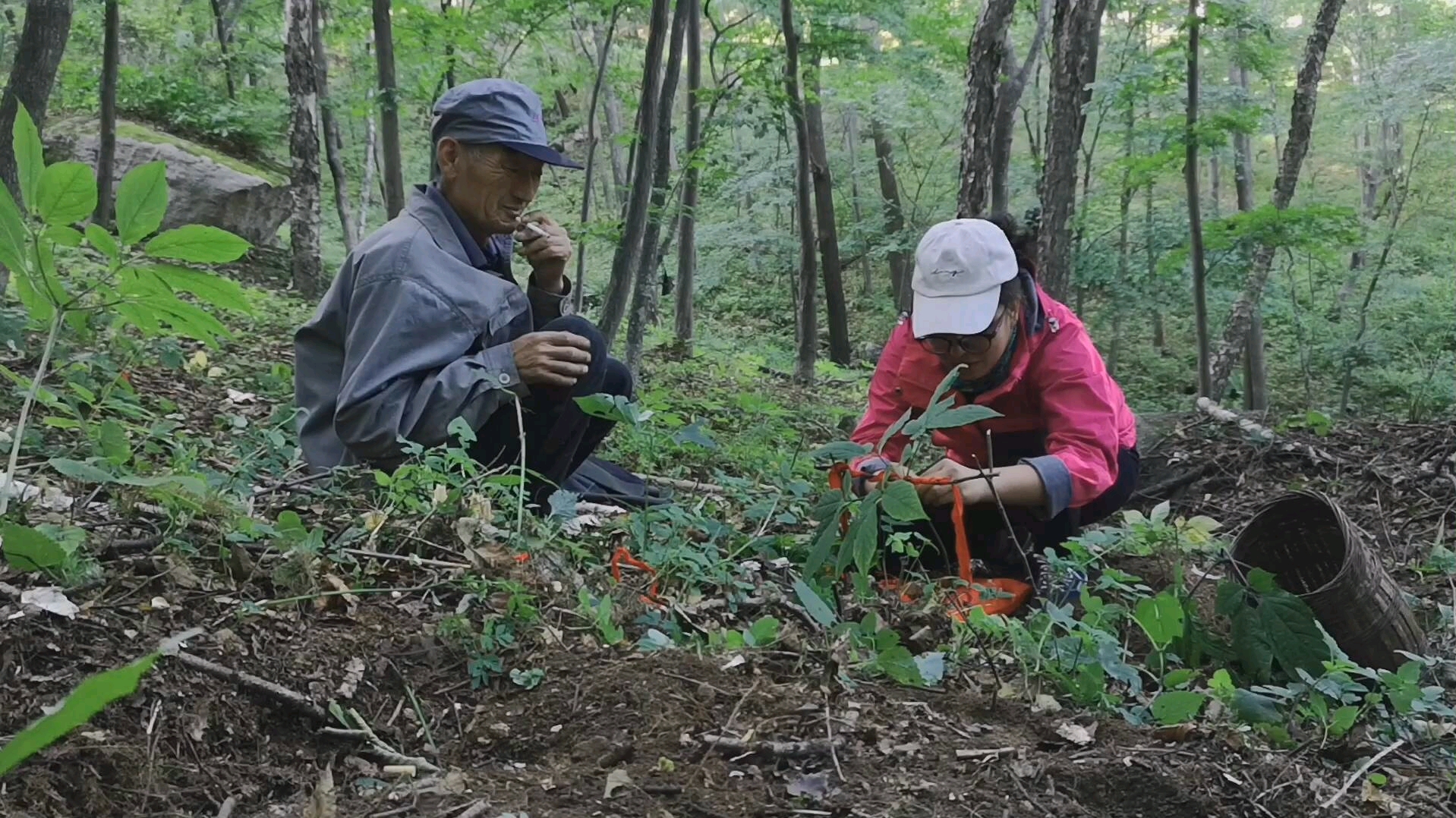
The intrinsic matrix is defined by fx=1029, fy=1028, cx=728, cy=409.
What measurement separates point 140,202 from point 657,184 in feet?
19.2

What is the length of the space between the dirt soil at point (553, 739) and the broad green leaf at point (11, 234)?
629mm

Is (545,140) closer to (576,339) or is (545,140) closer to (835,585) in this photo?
(576,339)

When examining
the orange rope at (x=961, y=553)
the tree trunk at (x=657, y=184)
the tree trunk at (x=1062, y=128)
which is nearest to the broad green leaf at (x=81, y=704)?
the orange rope at (x=961, y=553)

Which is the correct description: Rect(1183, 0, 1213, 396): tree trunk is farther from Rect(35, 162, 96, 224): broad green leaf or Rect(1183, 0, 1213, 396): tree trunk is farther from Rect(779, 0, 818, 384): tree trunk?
Rect(35, 162, 96, 224): broad green leaf

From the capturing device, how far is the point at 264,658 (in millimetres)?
1872

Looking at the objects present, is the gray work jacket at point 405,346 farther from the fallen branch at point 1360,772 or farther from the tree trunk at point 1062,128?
the tree trunk at point 1062,128

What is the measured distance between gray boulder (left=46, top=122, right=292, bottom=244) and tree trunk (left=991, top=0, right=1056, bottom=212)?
8451 mm

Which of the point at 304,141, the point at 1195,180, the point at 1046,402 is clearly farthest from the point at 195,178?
the point at 1046,402

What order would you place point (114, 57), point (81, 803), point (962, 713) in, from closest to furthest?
point (81, 803) → point (962, 713) → point (114, 57)

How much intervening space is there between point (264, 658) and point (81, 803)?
43 cm

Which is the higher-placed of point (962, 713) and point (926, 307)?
point (926, 307)

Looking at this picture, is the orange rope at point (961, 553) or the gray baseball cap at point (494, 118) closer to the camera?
the orange rope at point (961, 553)

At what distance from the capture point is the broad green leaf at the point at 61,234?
1.61 meters

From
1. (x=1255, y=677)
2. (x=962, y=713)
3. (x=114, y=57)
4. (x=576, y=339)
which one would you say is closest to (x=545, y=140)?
(x=576, y=339)
